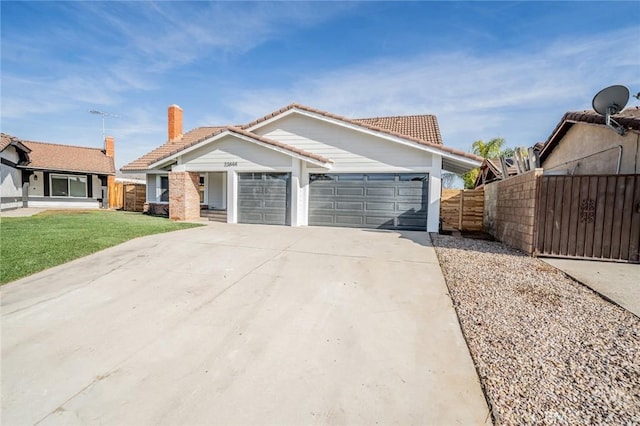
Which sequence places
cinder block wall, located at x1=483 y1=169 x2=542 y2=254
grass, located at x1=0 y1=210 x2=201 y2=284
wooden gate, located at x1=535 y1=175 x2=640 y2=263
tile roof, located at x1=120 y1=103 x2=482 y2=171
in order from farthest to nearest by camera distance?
1. tile roof, located at x1=120 y1=103 x2=482 y2=171
2. cinder block wall, located at x1=483 y1=169 x2=542 y2=254
3. wooden gate, located at x1=535 y1=175 x2=640 y2=263
4. grass, located at x1=0 y1=210 x2=201 y2=284

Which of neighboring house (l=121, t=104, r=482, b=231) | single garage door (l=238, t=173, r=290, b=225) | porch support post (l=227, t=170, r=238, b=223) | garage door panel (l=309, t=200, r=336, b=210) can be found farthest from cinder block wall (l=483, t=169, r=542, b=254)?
porch support post (l=227, t=170, r=238, b=223)

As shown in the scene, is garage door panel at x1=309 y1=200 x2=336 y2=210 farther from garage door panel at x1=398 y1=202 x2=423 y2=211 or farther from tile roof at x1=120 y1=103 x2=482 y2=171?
garage door panel at x1=398 y1=202 x2=423 y2=211

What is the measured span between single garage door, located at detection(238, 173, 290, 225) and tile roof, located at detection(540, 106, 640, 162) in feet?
34.2

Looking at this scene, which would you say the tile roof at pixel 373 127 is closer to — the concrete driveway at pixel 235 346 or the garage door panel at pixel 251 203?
the garage door panel at pixel 251 203

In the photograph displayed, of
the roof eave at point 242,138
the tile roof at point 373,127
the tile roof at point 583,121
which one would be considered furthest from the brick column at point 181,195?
the tile roof at point 583,121

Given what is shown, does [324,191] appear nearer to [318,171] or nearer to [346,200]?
[318,171]

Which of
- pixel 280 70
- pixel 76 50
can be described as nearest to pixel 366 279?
pixel 280 70

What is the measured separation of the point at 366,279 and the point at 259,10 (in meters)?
9.54

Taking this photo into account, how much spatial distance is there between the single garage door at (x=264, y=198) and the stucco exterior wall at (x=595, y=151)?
10821mm

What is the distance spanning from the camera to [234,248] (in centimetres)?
795

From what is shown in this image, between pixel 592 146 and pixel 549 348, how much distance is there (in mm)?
9350

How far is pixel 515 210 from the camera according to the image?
29.0ft

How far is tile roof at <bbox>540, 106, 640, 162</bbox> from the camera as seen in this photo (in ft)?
22.8

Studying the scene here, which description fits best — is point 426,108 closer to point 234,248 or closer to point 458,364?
point 234,248
